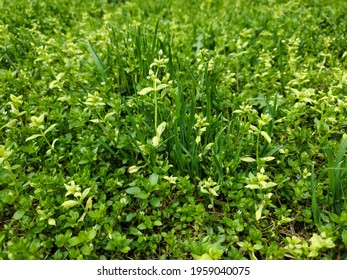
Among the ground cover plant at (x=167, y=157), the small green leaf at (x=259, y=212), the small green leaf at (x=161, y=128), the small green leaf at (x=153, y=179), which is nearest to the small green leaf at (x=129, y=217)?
the ground cover plant at (x=167, y=157)

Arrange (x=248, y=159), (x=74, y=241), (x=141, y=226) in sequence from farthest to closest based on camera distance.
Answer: (x=248, y=159), (x=141, y=226), (x=74, y=241)

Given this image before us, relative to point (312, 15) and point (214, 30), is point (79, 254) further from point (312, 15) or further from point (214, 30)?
point (312, 15)

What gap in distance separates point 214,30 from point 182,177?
1942mm

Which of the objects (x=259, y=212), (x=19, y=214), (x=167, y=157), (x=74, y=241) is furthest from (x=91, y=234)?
(x=259, y=212)

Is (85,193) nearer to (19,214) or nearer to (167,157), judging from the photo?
(19,214)

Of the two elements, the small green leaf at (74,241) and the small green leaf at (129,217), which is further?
the small green leaf at (129,217)

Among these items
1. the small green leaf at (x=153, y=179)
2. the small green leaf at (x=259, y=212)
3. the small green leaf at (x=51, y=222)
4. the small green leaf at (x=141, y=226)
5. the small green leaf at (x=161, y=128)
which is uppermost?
the small green leaf at (x=161, y=128)

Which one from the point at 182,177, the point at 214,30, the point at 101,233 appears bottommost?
the point at 101,233

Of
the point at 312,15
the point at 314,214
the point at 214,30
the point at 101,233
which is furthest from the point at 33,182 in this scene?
the point at 312,15

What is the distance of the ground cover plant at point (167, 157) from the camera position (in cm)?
194

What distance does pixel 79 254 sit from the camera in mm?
1812

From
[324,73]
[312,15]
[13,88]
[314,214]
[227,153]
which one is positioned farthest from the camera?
[312,15]

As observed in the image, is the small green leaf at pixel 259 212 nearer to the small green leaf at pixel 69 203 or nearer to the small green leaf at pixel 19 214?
the small green leaf at pixel 69 203

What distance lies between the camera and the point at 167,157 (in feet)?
7.44
